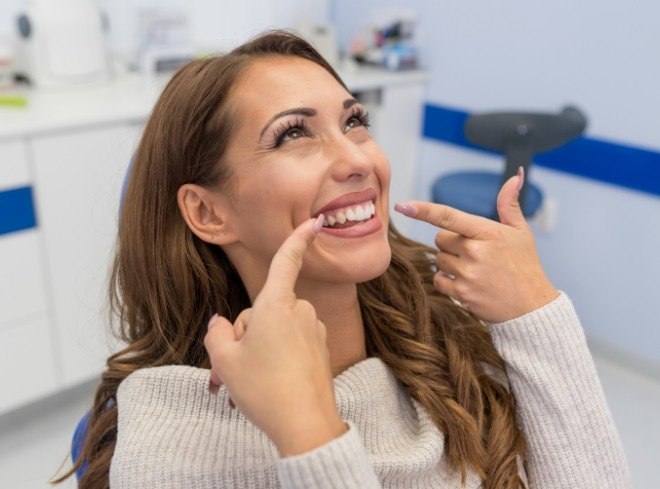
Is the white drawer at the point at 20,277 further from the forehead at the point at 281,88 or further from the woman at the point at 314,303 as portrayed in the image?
the forehead at the point at 281,88

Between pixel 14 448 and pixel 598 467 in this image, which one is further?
pixel 14 448

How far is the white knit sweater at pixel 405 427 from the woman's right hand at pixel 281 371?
23 cm

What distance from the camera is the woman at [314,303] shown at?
3.29ft

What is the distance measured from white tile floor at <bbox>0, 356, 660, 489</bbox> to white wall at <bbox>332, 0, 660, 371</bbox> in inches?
6.7

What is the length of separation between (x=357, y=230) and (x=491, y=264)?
0.20 metres

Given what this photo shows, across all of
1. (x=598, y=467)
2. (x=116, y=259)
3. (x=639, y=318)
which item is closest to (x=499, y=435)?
(x=598, y=467)

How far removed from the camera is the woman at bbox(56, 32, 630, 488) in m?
1.00

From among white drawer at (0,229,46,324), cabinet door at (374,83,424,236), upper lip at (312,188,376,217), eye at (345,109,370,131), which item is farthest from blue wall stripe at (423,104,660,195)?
white drawer at (0,229,46,324)

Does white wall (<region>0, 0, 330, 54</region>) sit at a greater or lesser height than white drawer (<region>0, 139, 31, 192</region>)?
greater

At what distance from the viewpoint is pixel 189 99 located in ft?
3.56

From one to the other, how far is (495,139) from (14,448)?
1837 mm

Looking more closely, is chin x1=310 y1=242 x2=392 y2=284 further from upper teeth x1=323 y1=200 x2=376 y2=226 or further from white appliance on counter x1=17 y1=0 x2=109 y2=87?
white appliance on counter x1=17 y1=0 x2=109 y2=87

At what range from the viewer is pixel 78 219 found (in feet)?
7.18

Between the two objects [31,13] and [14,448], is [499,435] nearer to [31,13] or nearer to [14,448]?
[14,448]
